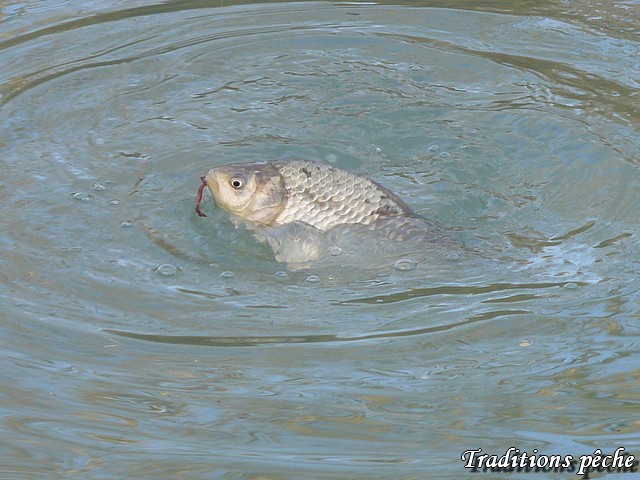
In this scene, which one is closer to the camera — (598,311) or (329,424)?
(329,424)

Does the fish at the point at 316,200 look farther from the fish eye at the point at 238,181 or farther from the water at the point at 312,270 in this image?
the water at the point at 312,270

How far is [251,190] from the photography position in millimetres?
4914

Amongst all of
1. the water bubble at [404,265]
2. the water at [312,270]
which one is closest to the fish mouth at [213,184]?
the water at [312,270]

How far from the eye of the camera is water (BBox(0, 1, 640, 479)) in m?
3.56

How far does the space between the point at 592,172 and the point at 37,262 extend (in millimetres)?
2878

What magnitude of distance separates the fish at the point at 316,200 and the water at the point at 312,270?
0.18 meters

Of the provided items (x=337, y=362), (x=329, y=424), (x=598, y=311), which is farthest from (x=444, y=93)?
(x=329, y=424)

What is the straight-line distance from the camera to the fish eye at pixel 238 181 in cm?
494

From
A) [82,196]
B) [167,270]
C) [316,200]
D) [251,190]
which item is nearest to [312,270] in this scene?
[316,200]

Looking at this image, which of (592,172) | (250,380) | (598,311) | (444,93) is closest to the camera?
(250,380)

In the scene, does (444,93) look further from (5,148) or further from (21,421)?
(21,421)

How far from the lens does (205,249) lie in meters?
5.05

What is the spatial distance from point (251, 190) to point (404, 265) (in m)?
0.77

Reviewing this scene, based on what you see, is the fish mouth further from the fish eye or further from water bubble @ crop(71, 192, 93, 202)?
water bubble @ crop(71, 192, 93, 202)
